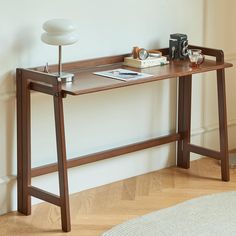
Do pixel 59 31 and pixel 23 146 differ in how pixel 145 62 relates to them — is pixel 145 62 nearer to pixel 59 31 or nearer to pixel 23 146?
pixel 59 31

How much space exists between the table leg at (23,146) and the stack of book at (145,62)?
2.26 ft

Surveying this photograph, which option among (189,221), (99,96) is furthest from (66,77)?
(189,221)

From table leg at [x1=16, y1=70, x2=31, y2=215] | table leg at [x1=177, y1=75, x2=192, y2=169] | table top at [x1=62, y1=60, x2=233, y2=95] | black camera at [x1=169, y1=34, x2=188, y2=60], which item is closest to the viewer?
table top at [x1=62, y1=60, x2=233, y2=95]

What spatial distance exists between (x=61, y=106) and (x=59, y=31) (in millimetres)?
381

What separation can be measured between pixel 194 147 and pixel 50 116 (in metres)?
1.06

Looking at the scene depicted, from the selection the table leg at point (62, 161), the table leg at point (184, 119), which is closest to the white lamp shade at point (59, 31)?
the table leg at point (62, 161)

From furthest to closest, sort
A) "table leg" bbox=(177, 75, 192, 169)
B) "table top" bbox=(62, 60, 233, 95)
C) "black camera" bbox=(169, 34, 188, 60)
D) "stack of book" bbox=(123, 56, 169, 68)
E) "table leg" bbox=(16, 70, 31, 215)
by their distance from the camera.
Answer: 1. "table leg" bbox=(177, 75, 192, 169)
2. "black camera" bbox=(169, 34, 188, 60)
3. "stack of book" bbox=(123, 56, 169, 68)
4. "table leg" bbox=(16, 70, 31, 215)
5. "table top" bbox=(62, 60, 233, 95)

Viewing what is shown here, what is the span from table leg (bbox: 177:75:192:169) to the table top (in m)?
0.29

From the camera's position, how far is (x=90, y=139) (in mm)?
3869

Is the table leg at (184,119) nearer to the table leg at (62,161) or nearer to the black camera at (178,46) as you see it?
the black camera at (178,46)

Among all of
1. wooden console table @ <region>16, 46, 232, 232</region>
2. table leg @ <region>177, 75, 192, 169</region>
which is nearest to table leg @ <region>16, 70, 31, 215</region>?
wooden console table @ <region>16, 46, 232, 232</region>

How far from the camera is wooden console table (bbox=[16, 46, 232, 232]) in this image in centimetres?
325

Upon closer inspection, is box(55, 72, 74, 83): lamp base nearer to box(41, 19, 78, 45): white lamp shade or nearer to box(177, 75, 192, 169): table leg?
box(41, 19, 78, 45): white lamp shade

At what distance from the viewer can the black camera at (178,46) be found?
3.94m
